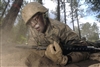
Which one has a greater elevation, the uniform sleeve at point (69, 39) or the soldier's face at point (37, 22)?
the soldier's face at point (37, 22)

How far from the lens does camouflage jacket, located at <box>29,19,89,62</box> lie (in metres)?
3.66

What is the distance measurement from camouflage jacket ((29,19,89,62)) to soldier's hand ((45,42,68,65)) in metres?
0.53

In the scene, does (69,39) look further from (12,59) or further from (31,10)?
(12,59)

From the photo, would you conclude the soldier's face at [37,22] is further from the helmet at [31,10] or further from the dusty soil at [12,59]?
the dusty soil at [12,59]

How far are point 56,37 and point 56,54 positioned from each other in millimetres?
885

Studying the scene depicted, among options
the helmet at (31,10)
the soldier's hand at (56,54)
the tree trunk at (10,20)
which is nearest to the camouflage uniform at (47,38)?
the helmet at (31,10)

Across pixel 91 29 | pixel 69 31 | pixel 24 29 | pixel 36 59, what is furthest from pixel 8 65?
pixel 91 29

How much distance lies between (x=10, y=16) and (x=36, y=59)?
15.0ft

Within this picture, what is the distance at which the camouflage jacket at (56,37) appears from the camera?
3.66m

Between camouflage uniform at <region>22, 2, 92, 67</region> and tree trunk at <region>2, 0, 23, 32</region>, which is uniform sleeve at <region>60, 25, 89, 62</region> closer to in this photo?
camouflage uniform at <region>22, 2, 92, 67</region>

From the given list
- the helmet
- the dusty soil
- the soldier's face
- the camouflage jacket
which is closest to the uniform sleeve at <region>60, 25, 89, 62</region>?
the camouflage jacket

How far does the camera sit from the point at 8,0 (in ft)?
35.5

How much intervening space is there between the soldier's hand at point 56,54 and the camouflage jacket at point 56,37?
53 cm

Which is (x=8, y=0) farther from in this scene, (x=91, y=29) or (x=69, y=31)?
(x=91, y=29)
